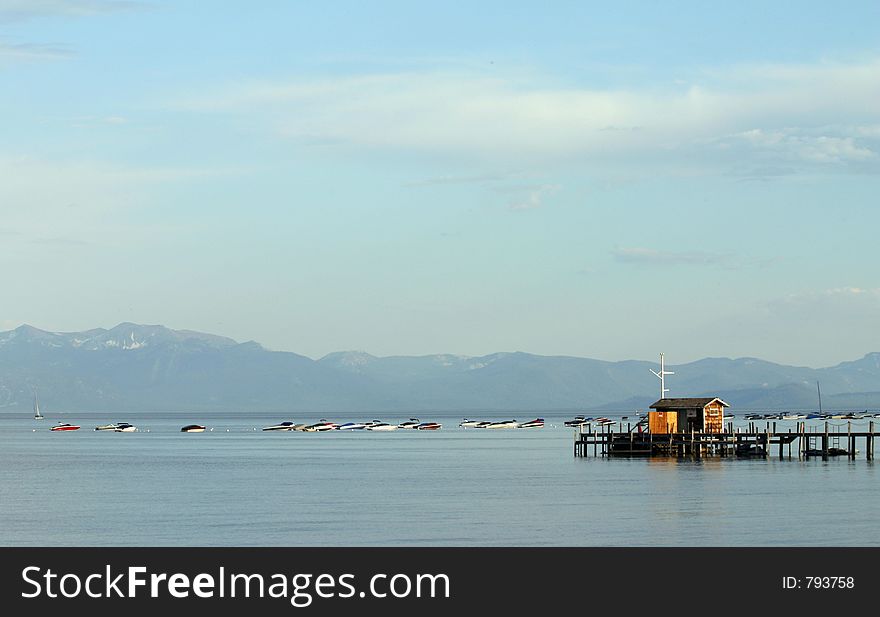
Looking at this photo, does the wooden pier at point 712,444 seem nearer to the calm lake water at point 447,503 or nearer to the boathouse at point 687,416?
the boathouse at point 687,416

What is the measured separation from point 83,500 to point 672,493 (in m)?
36.6

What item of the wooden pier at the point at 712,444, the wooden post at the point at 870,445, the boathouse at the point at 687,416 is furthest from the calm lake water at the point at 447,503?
the boathouse at the point at 687,416

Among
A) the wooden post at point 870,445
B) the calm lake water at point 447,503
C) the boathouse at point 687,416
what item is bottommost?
the calm lake water at point 447,503

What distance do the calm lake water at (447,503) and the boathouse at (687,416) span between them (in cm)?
470

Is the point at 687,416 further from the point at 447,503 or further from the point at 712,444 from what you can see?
the point at 447,503

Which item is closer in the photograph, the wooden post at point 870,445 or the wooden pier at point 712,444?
the wooden post at point 870,445

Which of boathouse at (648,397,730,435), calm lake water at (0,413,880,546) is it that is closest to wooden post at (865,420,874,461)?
calm lake water at (0,413,880,546)

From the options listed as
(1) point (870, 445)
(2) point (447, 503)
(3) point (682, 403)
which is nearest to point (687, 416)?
(3) point (682, 403)
